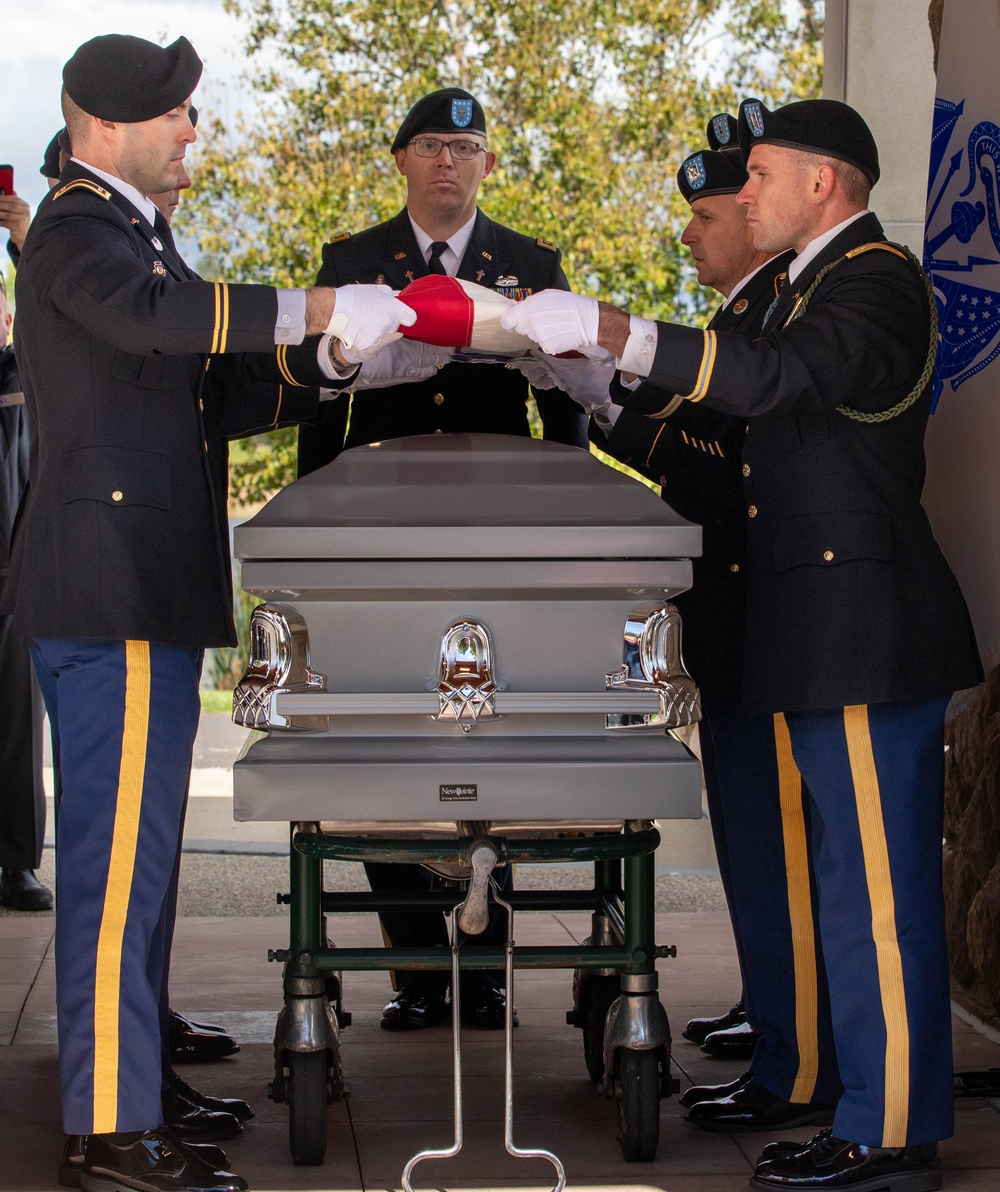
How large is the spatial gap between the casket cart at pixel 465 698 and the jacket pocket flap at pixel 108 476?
0.63 feet

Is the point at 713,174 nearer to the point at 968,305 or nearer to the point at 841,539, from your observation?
the point at 968,305

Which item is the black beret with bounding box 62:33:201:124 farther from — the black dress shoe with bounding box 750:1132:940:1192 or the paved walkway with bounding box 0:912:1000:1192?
the black dress shoe with bounding box 750:1132:940:1192

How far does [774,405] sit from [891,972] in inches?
36.0

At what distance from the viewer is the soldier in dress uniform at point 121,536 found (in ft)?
8.21

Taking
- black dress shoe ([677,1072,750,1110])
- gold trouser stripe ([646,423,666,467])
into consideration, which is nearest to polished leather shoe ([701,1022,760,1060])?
black dress shoe ([677,1072,750,1110])

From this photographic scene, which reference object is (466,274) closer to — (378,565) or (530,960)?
(378,565)

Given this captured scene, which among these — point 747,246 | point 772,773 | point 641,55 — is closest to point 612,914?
point 772,773

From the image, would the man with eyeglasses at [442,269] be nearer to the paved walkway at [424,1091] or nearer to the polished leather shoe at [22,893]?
the paved walkway at [424,1091]

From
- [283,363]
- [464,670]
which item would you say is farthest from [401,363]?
[464,670]

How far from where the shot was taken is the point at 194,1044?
11.0ft

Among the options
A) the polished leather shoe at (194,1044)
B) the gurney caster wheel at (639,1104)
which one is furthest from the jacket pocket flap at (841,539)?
the polished leather shoe at (194,1044)

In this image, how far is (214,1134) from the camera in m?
2.82

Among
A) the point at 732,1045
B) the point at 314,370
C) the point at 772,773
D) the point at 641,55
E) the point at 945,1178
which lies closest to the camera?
the point at 945,1178

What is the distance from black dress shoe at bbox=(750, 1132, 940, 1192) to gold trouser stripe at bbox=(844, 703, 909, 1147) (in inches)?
1.4
